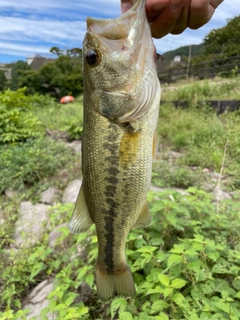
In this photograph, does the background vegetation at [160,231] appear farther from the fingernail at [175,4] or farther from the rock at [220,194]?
the fingernail at [175,4]

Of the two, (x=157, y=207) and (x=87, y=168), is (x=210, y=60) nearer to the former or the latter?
(x=157, y=207)

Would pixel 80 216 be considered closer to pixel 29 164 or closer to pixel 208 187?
pixel 208 187

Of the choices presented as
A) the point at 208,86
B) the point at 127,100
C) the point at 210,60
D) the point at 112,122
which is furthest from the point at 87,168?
the point at 210,60

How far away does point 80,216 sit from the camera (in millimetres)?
1582

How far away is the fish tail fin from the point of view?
1.72m

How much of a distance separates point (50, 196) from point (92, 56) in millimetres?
4162

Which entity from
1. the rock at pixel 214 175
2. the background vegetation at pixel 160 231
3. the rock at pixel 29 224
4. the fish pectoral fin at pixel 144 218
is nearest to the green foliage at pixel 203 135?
the background vegetation at pixel 160 231

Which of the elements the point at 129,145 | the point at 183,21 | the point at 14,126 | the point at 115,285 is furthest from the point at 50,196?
the point at 183,21

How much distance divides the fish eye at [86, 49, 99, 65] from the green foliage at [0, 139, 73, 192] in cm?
451

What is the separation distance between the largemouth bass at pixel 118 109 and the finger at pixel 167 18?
0.35ft

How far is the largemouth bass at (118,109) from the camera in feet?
4.64

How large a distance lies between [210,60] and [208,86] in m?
4.61

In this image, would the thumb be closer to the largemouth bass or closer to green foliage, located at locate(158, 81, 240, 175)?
the largemouth bass

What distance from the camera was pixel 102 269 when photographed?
1739 mm
